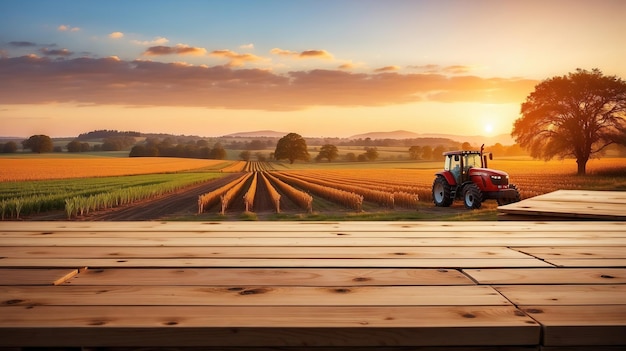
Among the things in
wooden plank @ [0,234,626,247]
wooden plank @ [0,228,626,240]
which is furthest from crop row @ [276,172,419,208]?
wooden plank @ [0,234,626,247]

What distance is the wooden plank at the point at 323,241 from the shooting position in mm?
1912

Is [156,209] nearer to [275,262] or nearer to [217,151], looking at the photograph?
[217,151]

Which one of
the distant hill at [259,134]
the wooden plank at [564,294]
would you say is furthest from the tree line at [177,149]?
the wooden plank at [564,294]

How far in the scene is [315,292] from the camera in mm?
1183

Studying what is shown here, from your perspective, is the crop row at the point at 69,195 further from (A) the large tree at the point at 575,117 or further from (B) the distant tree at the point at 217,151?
(A) the large tree at the point at 575,117

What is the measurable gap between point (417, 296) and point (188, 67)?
8.44 metres

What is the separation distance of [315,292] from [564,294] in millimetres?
587

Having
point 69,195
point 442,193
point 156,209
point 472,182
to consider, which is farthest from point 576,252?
point 156,209

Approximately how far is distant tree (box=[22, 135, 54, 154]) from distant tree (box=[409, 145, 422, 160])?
7451 mm

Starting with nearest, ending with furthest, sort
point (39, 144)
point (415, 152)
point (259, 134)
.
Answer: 1. point (39, 144)
2. point (259, 134)
3. point (415, 152)

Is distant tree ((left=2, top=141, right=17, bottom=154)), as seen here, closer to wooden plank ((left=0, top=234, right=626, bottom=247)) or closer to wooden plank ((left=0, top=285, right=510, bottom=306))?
wooden plank ((left=0, top=234, right=626, bottom=247))

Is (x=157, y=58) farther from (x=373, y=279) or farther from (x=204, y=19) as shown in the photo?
(x=373, y=279)

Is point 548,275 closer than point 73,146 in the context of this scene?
Yes

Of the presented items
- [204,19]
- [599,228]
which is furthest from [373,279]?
[204,19]
